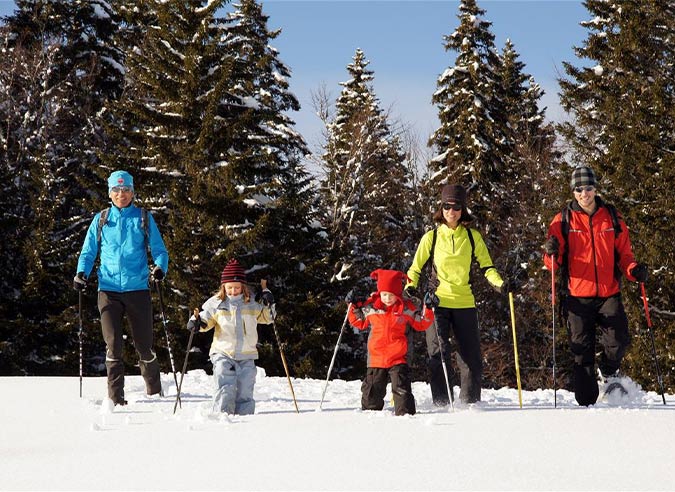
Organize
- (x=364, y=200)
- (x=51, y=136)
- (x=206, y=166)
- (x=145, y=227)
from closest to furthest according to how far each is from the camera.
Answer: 1. (x=145, y=227)
2. (x=206, y=166)
3. (x=51, y=136)
4. (x=364, y=200)

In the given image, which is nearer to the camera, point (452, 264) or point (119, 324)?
point (452, 264)

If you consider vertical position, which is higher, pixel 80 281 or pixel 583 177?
pixel 583 177

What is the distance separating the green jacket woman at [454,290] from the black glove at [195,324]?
1925mm

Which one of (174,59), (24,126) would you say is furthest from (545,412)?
(24,126)

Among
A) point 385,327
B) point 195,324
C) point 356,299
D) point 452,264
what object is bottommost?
point 385,327

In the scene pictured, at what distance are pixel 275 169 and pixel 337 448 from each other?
1640 cm

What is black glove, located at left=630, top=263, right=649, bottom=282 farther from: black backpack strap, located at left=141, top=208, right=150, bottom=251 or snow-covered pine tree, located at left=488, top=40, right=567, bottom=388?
snow-covered pine tree, located at left=488, top=40, right=567, bottom=388

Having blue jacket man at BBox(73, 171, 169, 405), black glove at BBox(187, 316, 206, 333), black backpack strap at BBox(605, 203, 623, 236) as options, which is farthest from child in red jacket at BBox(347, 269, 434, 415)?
blue jacket man at BBox(73, 171, 169, 405)

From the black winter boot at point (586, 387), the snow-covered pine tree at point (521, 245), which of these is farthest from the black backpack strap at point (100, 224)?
the snow-covered pine tree at point (521, 245)

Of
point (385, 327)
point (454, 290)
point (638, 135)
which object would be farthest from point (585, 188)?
point (638, 135)

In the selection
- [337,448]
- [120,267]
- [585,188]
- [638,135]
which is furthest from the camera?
[638,135]

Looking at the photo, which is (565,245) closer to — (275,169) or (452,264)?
(452,264)

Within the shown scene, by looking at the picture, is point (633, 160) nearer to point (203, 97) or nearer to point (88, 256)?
point (203, 97)

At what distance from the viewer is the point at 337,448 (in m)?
4.46
